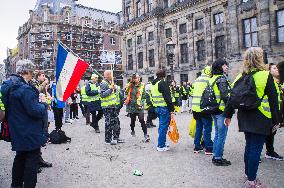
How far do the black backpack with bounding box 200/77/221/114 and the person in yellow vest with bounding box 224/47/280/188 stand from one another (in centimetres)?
147

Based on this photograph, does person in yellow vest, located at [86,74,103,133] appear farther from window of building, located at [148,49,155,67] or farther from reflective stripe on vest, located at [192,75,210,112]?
window of building, located at [148,49,155,67]

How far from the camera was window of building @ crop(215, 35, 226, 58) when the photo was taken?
28.5m

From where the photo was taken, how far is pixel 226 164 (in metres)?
5.66

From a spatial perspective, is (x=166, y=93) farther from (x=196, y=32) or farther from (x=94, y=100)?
(x=196, y=32)

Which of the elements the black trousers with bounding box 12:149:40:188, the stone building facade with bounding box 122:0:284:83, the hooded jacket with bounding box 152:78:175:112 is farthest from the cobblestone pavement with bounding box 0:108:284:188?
the stone building facade with bounding box 122:0:284:83

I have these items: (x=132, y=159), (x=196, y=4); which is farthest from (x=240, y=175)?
(x=196, y=4)

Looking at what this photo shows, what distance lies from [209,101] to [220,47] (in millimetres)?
24266

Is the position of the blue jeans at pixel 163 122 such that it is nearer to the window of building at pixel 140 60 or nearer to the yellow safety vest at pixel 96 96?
the yellow safety vest at pixel 96 96

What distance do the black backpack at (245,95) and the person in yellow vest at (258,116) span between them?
2.3 inches

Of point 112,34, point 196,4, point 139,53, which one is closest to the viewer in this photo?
point 196,4

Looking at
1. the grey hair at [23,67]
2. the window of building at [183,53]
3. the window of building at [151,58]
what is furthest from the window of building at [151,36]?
the grey hair at [23,67]

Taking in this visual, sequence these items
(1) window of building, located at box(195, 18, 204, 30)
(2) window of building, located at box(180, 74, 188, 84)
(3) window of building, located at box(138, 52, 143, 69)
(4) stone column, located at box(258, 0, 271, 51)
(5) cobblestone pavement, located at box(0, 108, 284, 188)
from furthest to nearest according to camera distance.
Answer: (3) window of building, located at box(138, 52, 143, 69) → (2) window of building, located at box(180, 74, 188, 84) → (1) window of building, located at box(195, 18, 204, 30) → (4) stone column, located at box(258, 0, 271, 51) → (5) cobblestone pavement, located at box(0, 108, 284, 188)

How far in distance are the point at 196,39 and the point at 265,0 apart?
390 inches

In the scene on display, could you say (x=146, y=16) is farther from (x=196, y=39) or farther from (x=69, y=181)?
(x=69, y=181)
